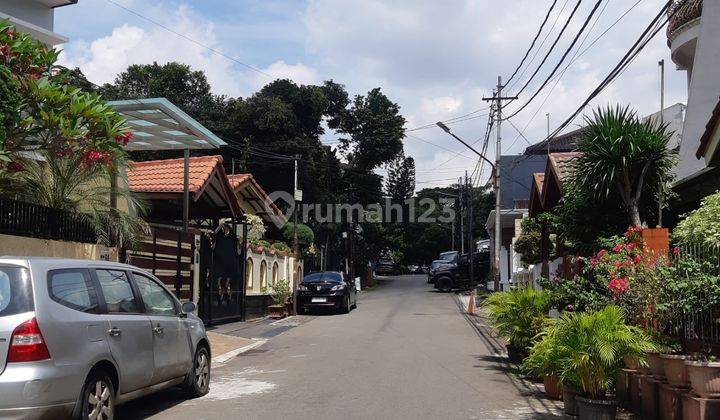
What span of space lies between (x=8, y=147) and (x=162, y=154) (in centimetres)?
3253

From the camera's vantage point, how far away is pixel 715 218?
7496 mm

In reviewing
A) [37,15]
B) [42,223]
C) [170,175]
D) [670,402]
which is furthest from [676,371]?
[37,15]

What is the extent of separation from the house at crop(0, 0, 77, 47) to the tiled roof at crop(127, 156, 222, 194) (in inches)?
131

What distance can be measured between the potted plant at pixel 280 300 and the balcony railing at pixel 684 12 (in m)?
13.9

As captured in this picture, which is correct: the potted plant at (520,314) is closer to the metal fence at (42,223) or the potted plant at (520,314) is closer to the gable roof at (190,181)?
the metal fence at (42,223)

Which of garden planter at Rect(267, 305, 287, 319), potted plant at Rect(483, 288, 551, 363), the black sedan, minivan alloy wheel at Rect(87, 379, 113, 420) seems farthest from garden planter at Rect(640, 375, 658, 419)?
the black sedan

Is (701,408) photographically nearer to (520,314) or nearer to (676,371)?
(676,371)

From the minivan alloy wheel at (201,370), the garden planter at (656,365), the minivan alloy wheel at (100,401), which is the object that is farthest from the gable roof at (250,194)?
the garden planter at (656,365)

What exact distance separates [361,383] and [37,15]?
37.5 feet

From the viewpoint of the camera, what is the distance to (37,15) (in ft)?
49.1

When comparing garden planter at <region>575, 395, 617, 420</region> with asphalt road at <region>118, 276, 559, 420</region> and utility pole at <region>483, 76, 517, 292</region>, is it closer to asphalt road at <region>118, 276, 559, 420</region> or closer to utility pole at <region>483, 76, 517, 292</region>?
asphalt road at <region>118, 276, 559, 420</region>

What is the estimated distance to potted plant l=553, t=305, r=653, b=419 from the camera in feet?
22.2

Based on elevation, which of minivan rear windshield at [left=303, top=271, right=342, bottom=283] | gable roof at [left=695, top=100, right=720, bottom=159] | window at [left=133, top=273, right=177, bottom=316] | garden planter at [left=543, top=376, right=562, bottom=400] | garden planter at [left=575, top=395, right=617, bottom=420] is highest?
gable roof at [left=695, top=100, right=720, bottom=159]

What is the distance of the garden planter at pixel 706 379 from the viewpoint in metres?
5.84
